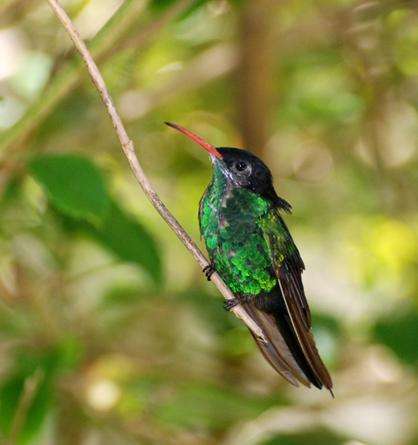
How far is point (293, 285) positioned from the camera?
2152 millimetres

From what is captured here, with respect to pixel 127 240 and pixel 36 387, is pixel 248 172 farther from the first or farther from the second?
pixel 36 387

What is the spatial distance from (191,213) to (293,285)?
1.39m

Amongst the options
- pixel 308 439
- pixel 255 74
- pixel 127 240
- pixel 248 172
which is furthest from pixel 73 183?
pixel 255 74

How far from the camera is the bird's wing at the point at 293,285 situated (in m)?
1.94

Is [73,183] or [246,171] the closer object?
[73,183]

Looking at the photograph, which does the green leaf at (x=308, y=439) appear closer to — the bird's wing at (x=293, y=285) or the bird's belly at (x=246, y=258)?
the bird's belly at (x=246, y=258)

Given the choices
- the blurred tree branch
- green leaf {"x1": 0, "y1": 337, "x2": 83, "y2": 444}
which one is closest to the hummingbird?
green leaf {"x1": 0, "y1": 337, "x2": 83, "y2": 444}

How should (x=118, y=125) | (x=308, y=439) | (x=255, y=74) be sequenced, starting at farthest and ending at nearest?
(x=255, y=74) → (x=308, y=439) → (x=118, y=125)

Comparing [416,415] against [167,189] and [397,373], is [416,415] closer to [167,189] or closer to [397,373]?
[397,373]

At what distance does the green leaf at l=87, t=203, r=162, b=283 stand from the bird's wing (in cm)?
37

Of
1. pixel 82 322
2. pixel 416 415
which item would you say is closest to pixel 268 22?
pixel 82 322

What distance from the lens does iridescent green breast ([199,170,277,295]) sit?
234 cm

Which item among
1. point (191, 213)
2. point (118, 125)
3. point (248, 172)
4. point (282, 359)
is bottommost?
point (282, 359)

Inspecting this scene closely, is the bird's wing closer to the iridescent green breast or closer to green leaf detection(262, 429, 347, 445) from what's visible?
the iridescent green breast
